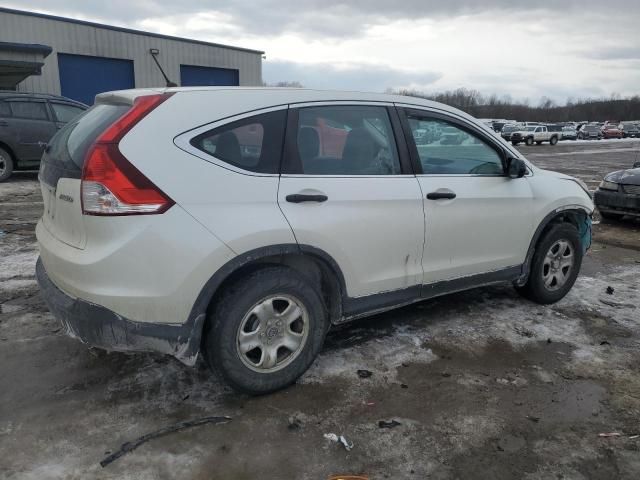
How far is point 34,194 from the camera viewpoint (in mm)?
9773

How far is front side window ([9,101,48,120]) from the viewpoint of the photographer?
10562 millimetres

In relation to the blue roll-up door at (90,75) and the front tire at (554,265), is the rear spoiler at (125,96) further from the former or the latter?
the blue roll-up door at (90,75)

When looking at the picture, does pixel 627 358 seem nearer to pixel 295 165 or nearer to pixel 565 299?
pixel 565 299

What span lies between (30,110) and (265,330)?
9981 millimetres

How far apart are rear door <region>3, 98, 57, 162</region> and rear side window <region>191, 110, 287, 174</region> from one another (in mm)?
9094

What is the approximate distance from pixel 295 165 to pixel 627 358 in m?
2.69

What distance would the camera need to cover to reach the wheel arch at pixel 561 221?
4.34m

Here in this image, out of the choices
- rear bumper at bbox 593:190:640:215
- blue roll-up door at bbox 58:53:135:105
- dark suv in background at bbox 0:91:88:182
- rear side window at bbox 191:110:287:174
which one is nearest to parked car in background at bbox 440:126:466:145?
rear side window at bbox 191:110:287:174

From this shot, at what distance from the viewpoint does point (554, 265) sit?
459 centimetres

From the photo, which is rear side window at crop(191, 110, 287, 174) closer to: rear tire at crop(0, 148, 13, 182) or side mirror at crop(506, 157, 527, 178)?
side mirror at crop(506, 157, 527, 178)

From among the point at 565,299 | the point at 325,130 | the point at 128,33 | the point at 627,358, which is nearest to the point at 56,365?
the point at 325,130

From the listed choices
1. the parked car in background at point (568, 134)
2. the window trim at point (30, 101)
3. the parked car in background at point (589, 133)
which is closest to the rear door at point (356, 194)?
the window trim at point (30, 101)

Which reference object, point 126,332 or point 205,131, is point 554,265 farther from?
point 126,332

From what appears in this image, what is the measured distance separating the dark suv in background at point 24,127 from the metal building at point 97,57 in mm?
5133
